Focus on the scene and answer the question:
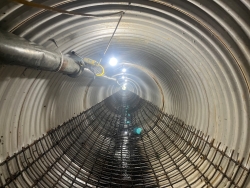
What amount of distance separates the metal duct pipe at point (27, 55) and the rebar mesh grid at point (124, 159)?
1.99 meters

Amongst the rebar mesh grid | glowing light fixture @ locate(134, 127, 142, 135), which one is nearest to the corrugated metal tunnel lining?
the rebar mesh grid

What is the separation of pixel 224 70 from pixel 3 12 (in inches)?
144

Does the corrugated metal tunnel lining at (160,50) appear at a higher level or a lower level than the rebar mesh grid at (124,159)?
higher

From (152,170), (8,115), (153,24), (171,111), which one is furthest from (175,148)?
(8,115)

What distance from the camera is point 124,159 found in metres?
6.72

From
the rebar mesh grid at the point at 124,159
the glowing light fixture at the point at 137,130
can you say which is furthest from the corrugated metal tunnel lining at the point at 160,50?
the glowing light fixture at the point at 137,130

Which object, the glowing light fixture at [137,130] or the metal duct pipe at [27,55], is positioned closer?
the metal duct pipe at [27,55]

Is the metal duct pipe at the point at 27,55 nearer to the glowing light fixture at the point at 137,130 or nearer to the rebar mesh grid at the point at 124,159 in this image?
the rebar mesh grid at the point at 124,159

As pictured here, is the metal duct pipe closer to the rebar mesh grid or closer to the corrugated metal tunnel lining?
the corrugated metal tunnel lining

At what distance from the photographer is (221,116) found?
3.99 meters

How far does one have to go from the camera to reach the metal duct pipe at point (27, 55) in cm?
235

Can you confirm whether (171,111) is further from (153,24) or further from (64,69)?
(64,69)

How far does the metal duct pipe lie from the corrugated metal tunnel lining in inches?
13.7

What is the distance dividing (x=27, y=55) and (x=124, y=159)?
5175 millimetres
